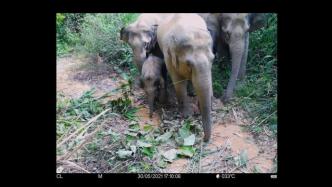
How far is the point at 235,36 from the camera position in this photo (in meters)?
2.80

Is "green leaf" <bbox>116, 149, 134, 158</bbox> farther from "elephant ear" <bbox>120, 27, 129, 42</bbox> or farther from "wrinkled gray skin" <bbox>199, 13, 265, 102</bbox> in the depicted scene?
"elephant ear" <bbox>120, 27, 129, 42</bbox>

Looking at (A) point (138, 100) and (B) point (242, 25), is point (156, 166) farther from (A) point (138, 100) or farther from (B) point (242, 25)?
(B) point (242, 25)

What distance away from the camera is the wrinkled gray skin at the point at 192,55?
7.77 feet

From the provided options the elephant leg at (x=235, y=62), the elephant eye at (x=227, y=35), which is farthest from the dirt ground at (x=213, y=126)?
the elephant eye at (x=227, y=35)

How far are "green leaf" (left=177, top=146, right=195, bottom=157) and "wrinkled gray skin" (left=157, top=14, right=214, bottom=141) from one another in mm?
114

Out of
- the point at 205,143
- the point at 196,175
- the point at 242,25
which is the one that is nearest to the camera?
the point at 196,175

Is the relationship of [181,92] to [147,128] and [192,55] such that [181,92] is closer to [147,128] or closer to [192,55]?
[147,128]

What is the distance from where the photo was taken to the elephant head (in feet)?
8.90

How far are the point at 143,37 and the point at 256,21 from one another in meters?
0.80

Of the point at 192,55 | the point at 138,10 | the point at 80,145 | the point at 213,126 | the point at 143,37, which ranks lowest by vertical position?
the point at 80,145

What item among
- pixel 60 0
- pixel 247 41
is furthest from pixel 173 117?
pixel 60 0

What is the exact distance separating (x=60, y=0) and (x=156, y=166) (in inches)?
38.1

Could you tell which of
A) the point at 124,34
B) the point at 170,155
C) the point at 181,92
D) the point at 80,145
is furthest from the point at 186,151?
the point at 124,34
